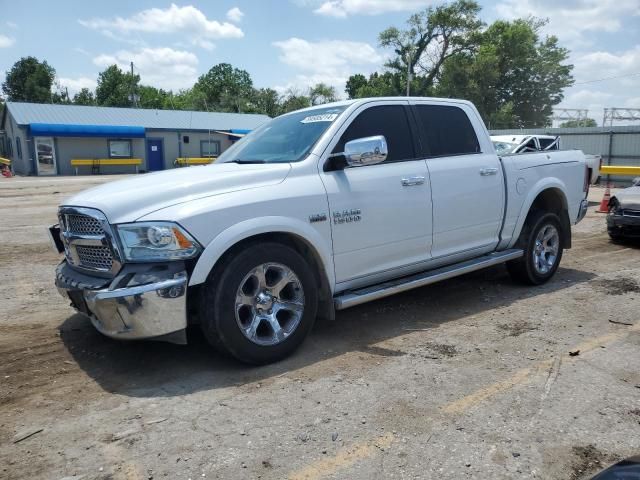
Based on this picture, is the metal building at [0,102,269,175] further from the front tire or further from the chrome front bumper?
the chrome front bumper

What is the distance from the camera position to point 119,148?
37.5 m

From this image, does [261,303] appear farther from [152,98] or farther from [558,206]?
[152,98]

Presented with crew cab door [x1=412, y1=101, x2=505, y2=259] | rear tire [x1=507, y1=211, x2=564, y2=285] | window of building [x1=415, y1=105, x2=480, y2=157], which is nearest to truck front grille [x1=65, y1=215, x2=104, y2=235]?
crew cab door [x1=412, y1=101, x2=505, y2=259]

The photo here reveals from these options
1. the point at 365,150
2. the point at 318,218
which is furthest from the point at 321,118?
the point at 318,218

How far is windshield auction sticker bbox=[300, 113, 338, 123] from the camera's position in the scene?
4565mm

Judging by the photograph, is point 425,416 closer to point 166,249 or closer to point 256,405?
point 256,405

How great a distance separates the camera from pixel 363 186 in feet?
14.4

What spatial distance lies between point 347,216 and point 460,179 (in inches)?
59.1

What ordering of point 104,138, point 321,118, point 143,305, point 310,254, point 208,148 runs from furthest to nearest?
point 208,148 → point 104,138 → point 321,118 → point 310,254 → point 143,305

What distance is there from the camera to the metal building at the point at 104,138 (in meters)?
34.3

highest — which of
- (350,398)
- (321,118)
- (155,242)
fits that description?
(321,118)

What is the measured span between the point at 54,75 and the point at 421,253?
276 ft

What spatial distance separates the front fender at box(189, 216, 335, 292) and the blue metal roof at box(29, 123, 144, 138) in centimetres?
3462

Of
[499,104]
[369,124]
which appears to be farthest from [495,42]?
[369,124]
